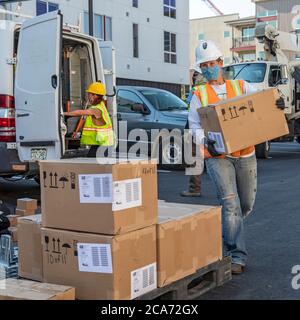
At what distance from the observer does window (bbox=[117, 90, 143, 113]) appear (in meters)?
11.8

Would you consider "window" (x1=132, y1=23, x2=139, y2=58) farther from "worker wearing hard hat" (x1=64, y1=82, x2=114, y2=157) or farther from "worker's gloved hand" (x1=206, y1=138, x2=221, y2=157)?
"worker's gloved hand" (x1=206, y1=138, x2=221, y2=157)

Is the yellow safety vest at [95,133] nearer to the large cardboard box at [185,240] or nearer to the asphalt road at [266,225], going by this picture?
the asphalt road at [266,225]

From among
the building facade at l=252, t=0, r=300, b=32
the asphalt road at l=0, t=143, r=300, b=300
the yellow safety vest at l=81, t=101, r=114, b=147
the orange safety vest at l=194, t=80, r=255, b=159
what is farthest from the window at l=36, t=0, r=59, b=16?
the building facade at l=252, t=0, r=300, b=32

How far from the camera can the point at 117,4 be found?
2750cm

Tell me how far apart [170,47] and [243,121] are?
28.0 m

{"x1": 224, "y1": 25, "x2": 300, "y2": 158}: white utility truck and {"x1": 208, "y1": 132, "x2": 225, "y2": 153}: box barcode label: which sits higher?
{"x1": 224, "y1": 25, "x2": 300, "y2": 158}: white utility truck

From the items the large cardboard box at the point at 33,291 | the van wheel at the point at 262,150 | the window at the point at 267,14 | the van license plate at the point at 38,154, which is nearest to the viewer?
the large cardboard box at the point at 33,291

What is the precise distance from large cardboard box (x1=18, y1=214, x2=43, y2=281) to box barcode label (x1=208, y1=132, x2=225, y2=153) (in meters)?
1.47

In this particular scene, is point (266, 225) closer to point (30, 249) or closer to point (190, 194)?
point (190, 194)

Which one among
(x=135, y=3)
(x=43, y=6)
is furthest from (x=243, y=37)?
(x=43, y=6)

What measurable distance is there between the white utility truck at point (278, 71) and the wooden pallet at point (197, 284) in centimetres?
999

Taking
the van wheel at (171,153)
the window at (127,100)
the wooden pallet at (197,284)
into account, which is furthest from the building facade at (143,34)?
the wooden pallet at (197,284)

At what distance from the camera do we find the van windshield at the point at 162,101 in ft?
38.3

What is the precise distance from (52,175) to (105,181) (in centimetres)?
45
